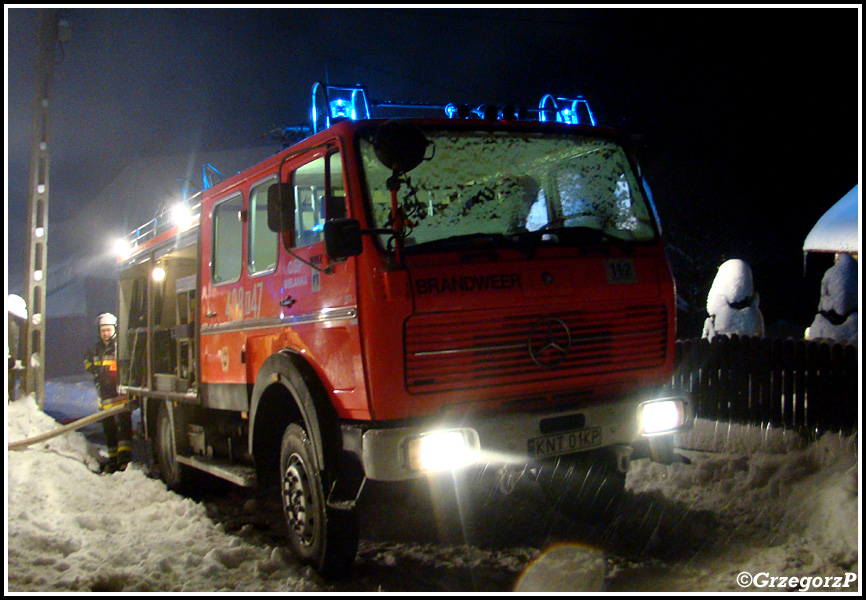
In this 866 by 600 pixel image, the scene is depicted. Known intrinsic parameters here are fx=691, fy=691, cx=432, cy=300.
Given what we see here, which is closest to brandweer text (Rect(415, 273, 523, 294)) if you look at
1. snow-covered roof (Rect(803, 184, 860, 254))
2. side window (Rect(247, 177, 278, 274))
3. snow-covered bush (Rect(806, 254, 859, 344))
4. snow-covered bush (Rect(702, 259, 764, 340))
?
side window (Rect(247, 177, 278, 274))

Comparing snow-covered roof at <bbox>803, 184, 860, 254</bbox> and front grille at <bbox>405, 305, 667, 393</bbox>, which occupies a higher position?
snow-covered roof at <bbox>803, 184, 860, 254</bbox>

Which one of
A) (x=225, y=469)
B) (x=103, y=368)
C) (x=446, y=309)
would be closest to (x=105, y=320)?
(x=103, y=368)

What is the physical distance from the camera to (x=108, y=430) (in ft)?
26.9

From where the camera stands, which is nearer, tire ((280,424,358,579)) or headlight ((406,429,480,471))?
headlight ((406,429,480,471))

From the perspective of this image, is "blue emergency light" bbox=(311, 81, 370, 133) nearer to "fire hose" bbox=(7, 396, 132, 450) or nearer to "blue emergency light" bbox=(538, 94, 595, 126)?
"blue emergency light" bbox=(538, 94, 595, 126)

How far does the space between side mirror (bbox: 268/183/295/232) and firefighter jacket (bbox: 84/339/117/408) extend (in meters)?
6.19

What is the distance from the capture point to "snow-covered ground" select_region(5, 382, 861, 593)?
4062mm

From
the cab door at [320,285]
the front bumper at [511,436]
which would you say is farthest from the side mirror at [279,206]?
the front bumper at [511,436]

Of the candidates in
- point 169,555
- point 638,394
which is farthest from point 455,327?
point 169,555

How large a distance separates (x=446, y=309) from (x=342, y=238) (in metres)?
0.69

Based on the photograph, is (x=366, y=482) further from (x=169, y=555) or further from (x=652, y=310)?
(x=652, y=310)

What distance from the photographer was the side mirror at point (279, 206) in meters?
4.29

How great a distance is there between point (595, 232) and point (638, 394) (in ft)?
3.49

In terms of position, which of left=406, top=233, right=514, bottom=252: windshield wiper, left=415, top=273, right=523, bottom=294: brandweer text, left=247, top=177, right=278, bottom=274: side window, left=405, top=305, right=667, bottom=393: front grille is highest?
left=247, top=177, right=278, bottom=274: side window
